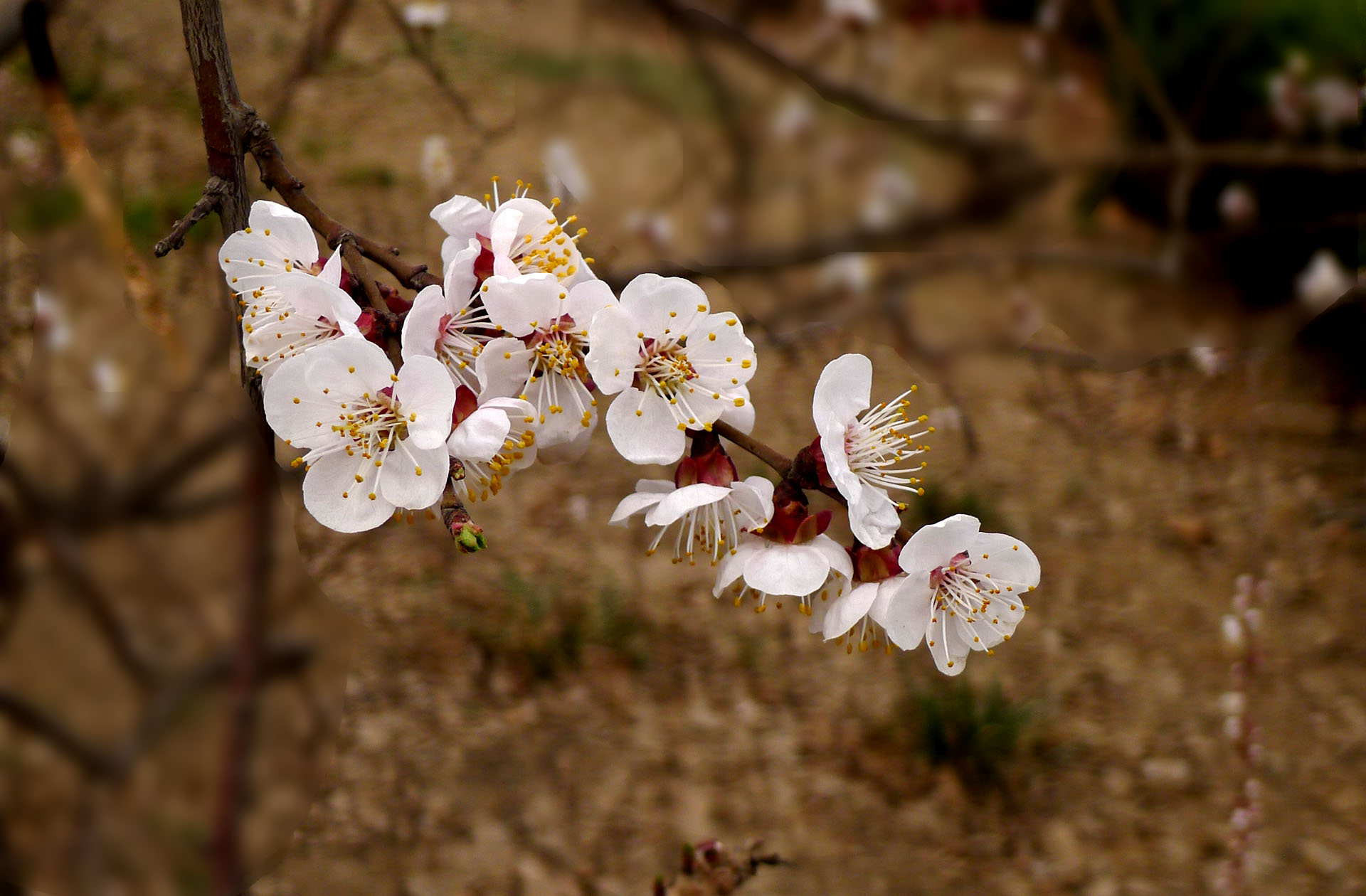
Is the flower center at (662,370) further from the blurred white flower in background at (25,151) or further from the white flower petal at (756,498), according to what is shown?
the blurred white flower in background at (25,151)

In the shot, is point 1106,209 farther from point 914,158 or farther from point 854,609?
point 854,609

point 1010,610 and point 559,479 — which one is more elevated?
point 559,479

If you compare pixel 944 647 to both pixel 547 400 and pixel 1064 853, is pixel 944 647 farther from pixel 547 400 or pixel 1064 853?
pixel 1064 853

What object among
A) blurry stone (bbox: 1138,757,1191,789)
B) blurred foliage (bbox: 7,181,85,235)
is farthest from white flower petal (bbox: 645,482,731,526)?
blurry stone (bbox: 1138,757,1191,789)

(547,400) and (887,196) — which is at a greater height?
(887,196)

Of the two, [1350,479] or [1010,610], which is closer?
[1010,610]

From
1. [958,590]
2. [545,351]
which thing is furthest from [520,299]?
[958,590]

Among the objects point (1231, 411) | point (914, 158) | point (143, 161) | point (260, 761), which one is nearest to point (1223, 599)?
point (1231, 411)
